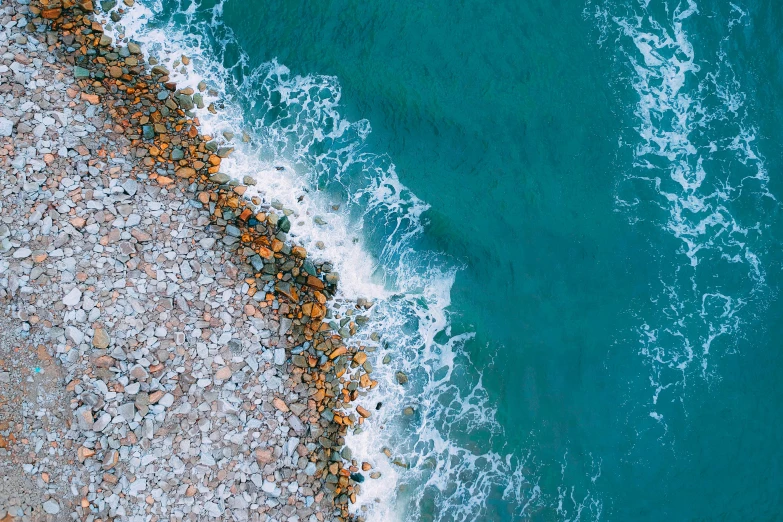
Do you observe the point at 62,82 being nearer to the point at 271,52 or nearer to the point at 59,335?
the point at 271,52

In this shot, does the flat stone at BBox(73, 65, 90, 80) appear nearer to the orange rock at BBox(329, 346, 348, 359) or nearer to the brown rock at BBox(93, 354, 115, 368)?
the brown rock at BBox(93, 354, 115, 368)

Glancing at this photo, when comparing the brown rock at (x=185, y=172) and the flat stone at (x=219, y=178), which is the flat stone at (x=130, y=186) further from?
the flat stone at (x=219, y=178)

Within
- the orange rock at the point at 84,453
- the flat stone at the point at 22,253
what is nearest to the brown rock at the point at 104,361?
the orange rock at the point at 84,453

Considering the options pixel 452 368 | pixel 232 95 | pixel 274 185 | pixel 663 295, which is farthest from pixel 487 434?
pixel 232 95

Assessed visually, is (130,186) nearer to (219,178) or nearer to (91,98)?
(219,178)

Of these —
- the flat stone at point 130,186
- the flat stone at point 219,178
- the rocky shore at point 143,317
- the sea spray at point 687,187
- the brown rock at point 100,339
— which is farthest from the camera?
the flat stone at point 219,178

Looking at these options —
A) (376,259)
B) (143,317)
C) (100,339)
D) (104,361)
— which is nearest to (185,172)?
(143,317)
